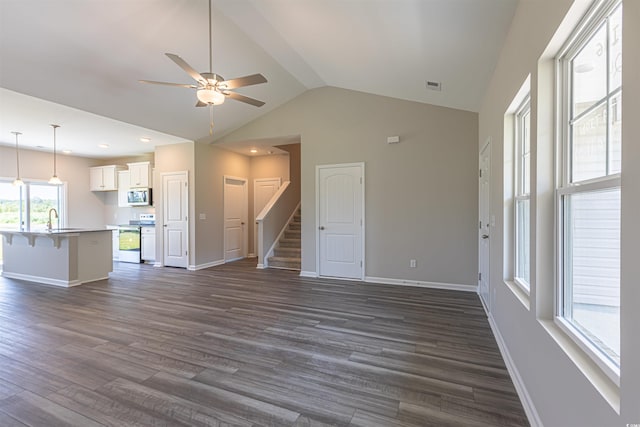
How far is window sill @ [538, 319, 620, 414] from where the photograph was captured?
3.48 ft

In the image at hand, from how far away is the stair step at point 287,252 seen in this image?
6789 mm

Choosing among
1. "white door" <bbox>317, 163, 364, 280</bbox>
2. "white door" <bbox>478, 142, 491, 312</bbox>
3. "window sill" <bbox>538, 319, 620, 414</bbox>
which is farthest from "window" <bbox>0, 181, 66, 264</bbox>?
"window sill" <bbox>538, 319, 620, 414</bbox>

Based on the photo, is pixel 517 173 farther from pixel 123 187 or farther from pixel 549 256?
pixel 123 187

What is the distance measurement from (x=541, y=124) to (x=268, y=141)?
5.16 m

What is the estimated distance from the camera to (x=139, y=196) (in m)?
7.53

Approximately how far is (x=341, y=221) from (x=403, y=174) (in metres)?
1.33

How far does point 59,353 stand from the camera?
2.66 metres

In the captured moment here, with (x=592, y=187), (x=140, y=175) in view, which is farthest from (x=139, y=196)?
(x=592, y=187)

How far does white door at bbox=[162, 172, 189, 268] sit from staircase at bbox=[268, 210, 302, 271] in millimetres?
1890

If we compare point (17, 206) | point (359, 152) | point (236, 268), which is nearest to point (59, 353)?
point (236, 268)

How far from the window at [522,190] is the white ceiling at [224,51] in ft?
2.56

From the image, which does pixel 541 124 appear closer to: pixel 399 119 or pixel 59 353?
pixel 399 119

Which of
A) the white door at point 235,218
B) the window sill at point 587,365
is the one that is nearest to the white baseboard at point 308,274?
the white door at point 235,218

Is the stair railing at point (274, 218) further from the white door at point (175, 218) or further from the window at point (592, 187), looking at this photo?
the window at point (592, 187)
